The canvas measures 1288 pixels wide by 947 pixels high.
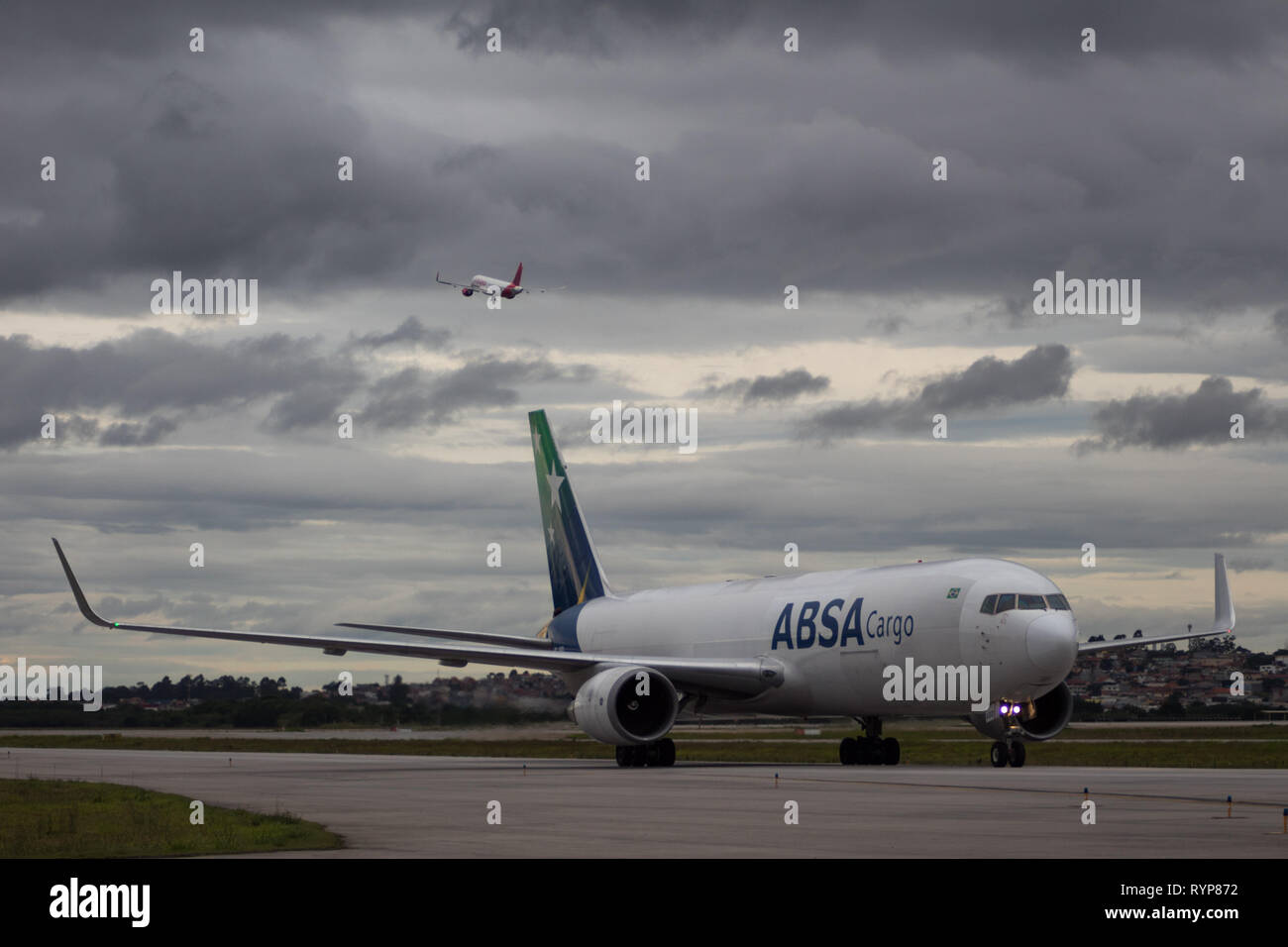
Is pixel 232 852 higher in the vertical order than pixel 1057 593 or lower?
lower

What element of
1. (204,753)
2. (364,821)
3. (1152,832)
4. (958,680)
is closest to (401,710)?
(204,753)

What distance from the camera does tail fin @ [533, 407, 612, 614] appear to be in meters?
54.8

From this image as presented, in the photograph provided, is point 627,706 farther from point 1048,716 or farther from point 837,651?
point 1048,716

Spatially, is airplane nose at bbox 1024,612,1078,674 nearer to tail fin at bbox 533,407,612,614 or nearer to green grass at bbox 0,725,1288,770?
green grass at bbox 0,725,1288,770

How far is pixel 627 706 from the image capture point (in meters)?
40.3

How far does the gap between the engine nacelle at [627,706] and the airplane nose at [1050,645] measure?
31.5ft

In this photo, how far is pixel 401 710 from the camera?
68938 mm

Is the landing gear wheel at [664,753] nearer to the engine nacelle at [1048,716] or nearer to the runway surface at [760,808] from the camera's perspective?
the runway surface at [760,808]

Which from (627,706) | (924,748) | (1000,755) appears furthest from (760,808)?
(924,748)

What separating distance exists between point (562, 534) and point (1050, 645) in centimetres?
2394

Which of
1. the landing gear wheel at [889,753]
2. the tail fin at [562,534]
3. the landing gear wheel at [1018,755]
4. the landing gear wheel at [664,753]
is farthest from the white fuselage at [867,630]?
the tail fin at [562,534]
